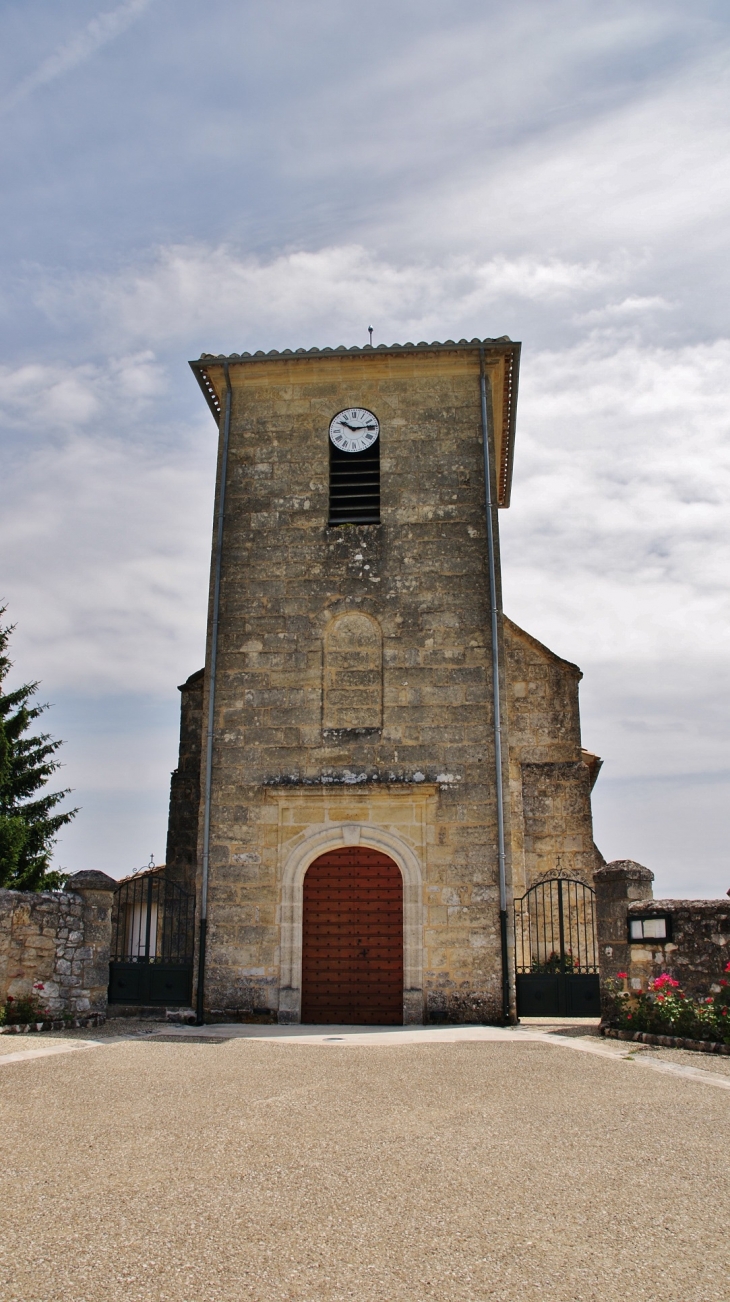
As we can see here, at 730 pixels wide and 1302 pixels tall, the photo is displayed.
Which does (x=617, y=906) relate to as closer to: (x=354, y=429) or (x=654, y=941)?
(x=654, y=941)

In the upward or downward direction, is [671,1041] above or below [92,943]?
below

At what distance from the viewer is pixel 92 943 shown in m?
10.3

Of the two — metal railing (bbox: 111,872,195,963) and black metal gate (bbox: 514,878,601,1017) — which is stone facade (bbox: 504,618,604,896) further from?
metal railing (bbox: 111,872,195,963)

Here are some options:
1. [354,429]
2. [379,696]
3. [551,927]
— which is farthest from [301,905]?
[354,429]

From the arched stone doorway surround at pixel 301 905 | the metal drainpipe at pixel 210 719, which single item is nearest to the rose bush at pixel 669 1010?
the arched stone doorway surround at pixel 301 905

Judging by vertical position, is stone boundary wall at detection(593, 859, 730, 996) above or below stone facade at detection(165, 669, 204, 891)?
below

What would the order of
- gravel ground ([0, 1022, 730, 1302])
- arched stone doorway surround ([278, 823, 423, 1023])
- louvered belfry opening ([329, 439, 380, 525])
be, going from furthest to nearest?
louvered belfry opening ([329, 439, 380, 525]) < arched stone doorway surround ([278, 823, 423, 1023]) < gravel ground ([0, 1022, 730, 1302])

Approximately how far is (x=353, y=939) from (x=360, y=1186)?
7.42 metres

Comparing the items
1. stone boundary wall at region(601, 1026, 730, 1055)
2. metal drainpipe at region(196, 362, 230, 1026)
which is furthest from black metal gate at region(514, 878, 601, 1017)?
metal drainpipe at region(196, 362, 230, 1026)

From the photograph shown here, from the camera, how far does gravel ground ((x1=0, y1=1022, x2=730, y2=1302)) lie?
10.5 ft

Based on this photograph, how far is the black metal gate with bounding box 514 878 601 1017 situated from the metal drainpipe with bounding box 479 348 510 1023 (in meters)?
0.31

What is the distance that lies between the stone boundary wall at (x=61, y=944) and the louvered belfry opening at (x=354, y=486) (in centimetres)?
548

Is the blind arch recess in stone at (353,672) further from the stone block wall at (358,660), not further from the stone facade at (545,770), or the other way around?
the stone facade at (545,770)

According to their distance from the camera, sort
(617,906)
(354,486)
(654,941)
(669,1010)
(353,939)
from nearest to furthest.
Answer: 1. (669,1010)
2. (654,941)
3. (617,906)
4. (353,939)
5. (354,486)
